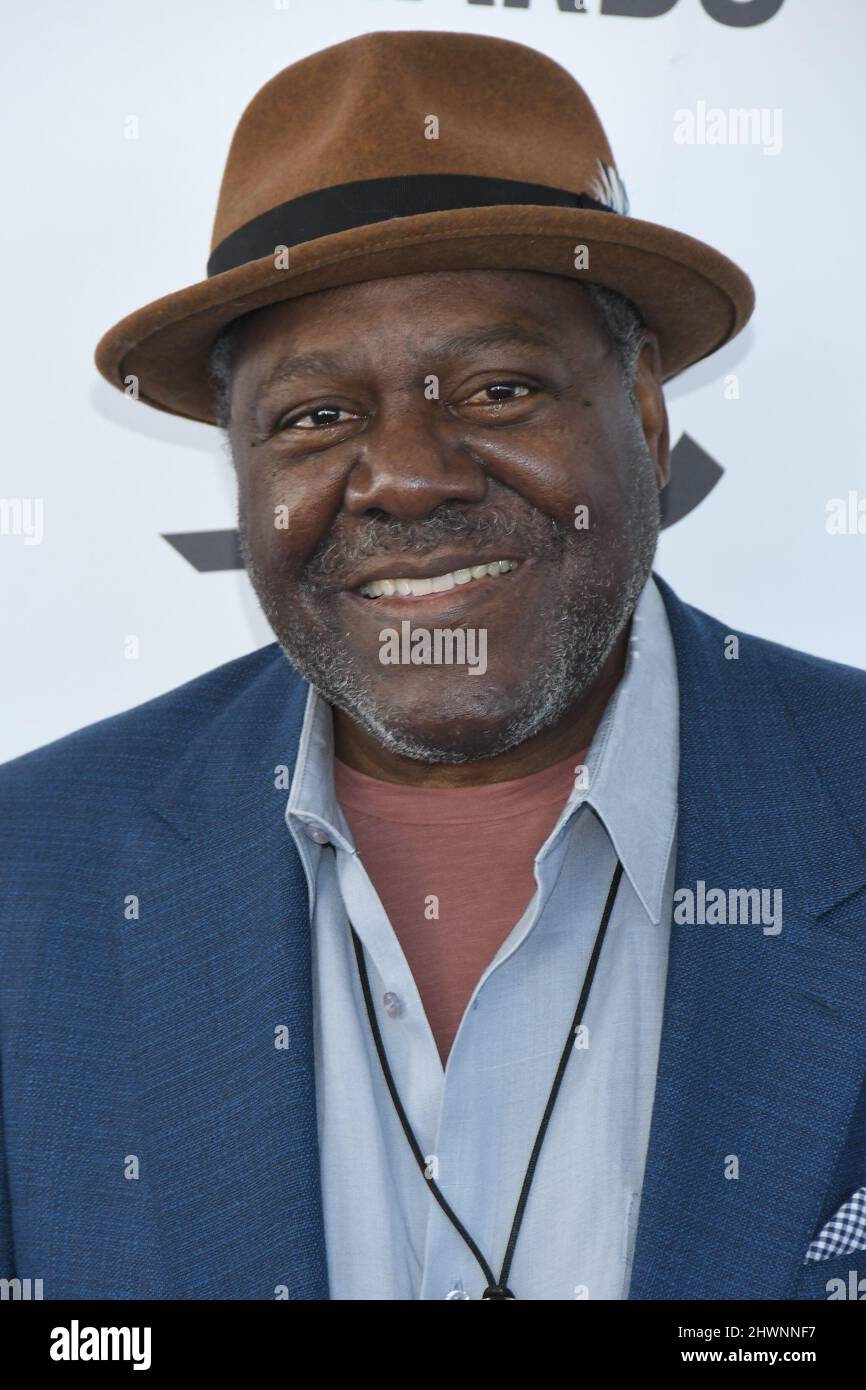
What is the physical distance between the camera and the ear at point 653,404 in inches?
72.4

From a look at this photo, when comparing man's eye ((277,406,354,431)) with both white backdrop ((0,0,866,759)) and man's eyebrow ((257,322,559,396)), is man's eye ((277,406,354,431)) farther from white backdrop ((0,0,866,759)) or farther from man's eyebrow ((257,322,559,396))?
white backdrop ((0,0,866,759))

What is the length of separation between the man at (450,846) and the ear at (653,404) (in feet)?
0.04

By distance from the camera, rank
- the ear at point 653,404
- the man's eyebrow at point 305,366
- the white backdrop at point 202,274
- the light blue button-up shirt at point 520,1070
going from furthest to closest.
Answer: the white backdrop at point 202,274
the ear at point 653,404
the man's eyebrow at point 305,366
the light blue button-up shirt at point 520,1070

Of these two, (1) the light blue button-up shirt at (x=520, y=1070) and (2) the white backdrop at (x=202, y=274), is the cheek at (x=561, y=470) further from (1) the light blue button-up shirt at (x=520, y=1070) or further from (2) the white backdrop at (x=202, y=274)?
(2) the white backdrop at (x=202, y=274)

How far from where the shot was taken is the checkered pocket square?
141cm

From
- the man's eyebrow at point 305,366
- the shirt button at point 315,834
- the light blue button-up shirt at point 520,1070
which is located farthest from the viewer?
the shirt button at point 315,834

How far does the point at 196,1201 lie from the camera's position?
1.53 meters

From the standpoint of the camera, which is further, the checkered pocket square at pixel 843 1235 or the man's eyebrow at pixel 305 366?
the man's eyebrow at pixel 305 366

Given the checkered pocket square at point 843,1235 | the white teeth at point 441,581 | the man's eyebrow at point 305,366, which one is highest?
the man's eyebrow at point 305,366

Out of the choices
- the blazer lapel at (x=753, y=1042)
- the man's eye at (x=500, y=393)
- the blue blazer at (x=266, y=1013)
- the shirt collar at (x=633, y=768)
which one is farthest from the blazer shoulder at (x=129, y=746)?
the blazer lapel at (x=753, y=1042)

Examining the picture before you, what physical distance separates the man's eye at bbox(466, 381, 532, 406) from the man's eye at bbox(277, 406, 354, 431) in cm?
14
